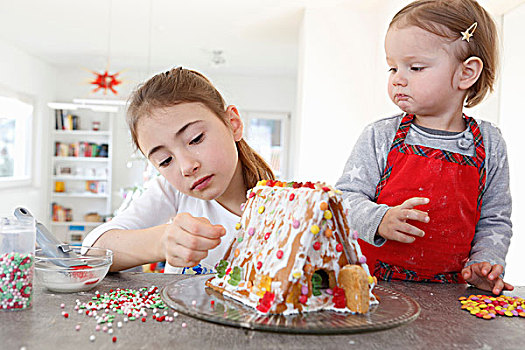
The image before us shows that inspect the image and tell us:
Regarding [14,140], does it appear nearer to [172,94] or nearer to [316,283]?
[172,94]

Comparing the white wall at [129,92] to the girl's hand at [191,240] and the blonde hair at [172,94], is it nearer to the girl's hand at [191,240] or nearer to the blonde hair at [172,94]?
the blonde hair at [172,94]

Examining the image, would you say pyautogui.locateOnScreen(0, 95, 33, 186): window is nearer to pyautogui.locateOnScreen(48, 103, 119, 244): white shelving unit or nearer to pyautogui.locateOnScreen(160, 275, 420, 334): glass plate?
pyautogui.locateOnScreen(48, 103, 119, 244): white shelving unit

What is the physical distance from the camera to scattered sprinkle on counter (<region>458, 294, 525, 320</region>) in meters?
0.78

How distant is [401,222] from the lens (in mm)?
965

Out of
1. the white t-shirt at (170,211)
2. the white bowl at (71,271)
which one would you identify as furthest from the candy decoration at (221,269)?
the white t-shirt at (170,211)

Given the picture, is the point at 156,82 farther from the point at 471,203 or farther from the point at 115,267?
the point at 471,203

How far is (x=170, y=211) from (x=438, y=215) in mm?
673

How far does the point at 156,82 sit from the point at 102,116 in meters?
7.57

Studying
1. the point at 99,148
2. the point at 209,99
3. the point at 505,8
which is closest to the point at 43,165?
the point at 99,148

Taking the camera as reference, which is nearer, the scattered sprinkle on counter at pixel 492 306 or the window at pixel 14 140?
the scattered sprinkle on counter at pixel 492 306

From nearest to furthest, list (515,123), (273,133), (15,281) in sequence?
(15,281) < (515,123) < (273,133)

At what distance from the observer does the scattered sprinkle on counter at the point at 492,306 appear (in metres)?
0.78

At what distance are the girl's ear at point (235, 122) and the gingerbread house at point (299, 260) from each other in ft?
1.54

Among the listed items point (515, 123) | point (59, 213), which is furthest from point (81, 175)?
point (515, 123)
